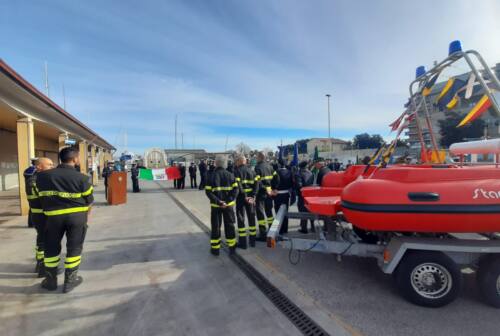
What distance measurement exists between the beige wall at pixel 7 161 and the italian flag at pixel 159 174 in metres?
7.25

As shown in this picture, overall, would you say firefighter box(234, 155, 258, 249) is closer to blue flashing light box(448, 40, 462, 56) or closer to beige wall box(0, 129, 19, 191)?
blue flashing light box(448, 40, 462, 56)

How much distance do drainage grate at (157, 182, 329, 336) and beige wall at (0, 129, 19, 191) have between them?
16.6 metres

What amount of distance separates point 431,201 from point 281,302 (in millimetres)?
1974

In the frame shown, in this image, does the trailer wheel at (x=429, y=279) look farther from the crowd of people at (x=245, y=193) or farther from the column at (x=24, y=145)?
the column at (x=24, y=145)

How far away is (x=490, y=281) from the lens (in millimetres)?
2955

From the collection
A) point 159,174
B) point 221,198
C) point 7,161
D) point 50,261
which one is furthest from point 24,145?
point 7,161

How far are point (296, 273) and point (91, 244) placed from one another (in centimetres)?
411

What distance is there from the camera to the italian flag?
1541 centimetres

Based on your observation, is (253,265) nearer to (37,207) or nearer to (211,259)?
(211,259)

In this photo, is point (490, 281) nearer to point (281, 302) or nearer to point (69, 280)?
point (281, 302)

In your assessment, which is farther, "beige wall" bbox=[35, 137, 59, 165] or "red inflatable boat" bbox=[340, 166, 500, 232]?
"beige wall" bbox=[35, 137, 59, 165]

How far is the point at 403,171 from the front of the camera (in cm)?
317

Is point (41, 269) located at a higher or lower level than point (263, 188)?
lower

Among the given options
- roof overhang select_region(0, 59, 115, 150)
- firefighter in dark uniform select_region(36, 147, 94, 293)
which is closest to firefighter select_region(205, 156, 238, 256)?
firefighter in dark uniform select_region(36, 147, 94, 293)
